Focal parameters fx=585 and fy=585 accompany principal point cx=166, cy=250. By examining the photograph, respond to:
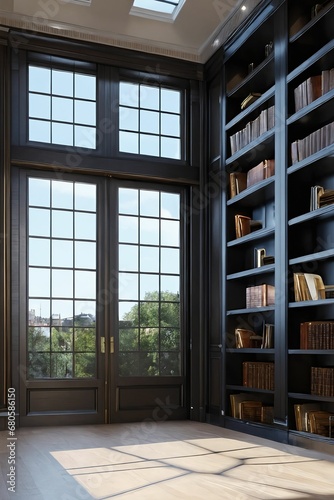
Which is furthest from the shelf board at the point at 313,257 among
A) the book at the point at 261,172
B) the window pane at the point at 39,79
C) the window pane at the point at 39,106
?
the window pane at the point at 39,79

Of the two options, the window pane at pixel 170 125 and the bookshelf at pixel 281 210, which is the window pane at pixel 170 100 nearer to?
the window pane at pixel 170 125

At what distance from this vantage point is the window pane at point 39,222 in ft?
19.6

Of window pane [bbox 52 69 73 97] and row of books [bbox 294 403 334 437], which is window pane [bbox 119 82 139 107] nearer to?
window pane [bbox 52 69 73 97]

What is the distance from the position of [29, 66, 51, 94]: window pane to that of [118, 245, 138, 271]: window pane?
1.83 m

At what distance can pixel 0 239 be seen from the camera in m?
5.64

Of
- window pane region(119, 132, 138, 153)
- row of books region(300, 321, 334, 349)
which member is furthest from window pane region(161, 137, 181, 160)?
row of books region(300, 321, 334, 349)

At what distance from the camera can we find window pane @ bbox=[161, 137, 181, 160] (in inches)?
257

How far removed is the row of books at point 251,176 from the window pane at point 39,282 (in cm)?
208

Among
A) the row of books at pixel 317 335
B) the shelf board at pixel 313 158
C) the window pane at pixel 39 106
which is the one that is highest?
the window pane at pixel 39 106

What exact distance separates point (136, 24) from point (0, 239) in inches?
104

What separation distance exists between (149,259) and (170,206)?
65 centimetres

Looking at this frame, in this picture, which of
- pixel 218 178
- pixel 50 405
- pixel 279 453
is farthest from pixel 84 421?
pixel 218 178

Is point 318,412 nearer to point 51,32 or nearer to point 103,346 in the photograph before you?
point 103,346

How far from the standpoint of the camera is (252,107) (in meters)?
5.54
